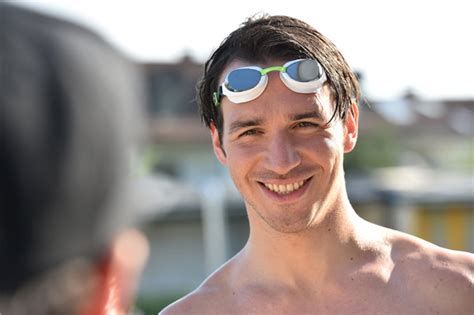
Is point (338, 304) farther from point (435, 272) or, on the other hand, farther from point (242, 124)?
point (242, 124)

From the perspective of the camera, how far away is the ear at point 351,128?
11.3 feet

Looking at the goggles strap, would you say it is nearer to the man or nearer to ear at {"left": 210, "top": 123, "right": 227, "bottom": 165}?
the man

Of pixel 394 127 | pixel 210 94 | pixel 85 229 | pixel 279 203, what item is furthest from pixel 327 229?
pixel 394 127

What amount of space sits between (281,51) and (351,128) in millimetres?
458

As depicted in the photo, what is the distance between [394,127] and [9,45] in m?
39.1

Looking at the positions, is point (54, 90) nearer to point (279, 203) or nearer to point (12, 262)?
point (12, 262)

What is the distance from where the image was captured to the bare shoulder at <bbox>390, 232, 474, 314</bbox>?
3.17 metres

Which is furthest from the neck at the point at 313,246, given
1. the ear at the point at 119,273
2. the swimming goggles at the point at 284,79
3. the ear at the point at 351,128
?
the ear at the point at 119,273

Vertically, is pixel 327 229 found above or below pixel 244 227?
above

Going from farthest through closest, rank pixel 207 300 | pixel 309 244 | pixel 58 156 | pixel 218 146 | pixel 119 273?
pixel 218 146 < pixel 207 300 < pixel 309 244 < pixel 119 273 < pixel 58 156

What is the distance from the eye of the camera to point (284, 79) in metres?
3.20

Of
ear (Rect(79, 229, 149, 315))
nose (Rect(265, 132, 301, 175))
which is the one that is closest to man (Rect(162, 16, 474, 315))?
nose (Rect(265, 132, 301, 175))

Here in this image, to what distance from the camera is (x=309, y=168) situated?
3172 millimetres

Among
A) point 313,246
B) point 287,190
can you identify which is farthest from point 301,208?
point 313,246
